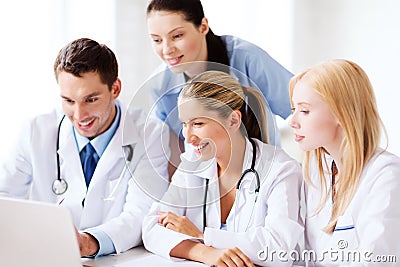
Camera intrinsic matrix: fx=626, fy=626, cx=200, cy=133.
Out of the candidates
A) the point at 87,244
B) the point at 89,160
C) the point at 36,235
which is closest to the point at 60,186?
the point at 89,160

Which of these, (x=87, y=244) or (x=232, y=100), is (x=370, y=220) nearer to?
(x=232, y=100)

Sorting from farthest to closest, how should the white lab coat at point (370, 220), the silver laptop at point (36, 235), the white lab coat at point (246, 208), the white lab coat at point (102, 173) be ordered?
the white lab coat at point (102, 173), the white lab coat at point (246, 208), the white lab coat at point (370, 220), the silver laptop at point (36, 235)

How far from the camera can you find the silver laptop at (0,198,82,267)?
102cm

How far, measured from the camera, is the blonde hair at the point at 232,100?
128cm

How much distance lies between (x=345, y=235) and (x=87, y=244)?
53 cm

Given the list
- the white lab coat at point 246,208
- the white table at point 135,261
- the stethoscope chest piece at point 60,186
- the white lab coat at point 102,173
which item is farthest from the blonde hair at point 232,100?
the stethoscope chest piece at point 60,186

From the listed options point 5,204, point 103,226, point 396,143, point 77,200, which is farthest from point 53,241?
point 396,143

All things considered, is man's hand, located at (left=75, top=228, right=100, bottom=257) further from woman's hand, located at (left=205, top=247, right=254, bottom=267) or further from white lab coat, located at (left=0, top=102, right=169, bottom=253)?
woman's hand, located at (left=205, top=247, right=254, bottom=267)

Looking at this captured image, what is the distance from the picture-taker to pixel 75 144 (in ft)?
4.98

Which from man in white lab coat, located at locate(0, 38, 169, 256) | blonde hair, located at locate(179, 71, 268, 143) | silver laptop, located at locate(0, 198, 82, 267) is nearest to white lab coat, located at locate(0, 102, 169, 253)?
man in white lab coat, located at locate(0, 38, 169, 256)

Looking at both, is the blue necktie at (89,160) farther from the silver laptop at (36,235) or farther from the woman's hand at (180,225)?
the silver laptop at (36,235)

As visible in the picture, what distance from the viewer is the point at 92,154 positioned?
5.01 ft

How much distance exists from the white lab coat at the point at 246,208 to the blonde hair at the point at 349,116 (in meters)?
0.09

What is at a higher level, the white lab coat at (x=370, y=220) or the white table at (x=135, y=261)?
the white lab coat at (x=370, y=220)
